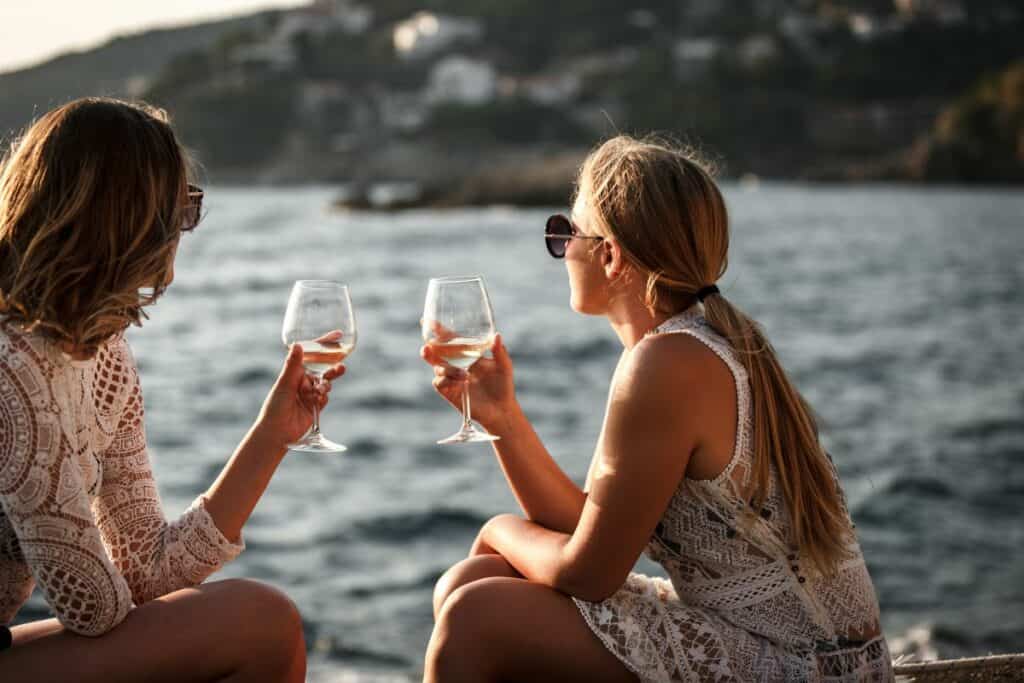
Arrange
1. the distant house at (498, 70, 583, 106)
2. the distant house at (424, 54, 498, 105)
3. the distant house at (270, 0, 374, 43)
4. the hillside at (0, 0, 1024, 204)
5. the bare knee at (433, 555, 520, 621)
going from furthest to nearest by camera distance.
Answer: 1. the distant house at (270, 0, 374, 43)
2. the distant house at (424, 54, 498, 105)
3. the distant house at (498, 70, 583, 106)
4. the hillside at (0, 0, 1024, 204)
5. the bare knee at (433, 555, 520, 621)

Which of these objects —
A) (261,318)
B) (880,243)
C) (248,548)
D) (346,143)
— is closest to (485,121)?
(346,143)

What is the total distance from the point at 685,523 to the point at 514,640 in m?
0.42

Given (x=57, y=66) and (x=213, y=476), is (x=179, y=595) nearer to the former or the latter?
(x=213, y=476)

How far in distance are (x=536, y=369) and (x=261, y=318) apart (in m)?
7.34

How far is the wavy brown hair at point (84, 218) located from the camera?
2053 mm

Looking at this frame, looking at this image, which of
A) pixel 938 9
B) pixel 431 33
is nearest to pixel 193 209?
pixel 938 9

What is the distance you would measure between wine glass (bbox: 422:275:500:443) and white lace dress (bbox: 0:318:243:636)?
61cm

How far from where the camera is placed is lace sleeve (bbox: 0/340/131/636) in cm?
201

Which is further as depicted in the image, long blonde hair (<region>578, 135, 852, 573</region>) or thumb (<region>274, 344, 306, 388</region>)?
thumb (<region>274, 344, 306, 388</region>)

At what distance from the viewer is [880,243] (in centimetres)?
3341

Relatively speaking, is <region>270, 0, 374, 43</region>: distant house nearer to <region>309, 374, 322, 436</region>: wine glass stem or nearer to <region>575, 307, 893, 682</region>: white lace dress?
<region>309, 374, 322, 436</region>: wine glass stem

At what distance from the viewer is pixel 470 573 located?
2590mm

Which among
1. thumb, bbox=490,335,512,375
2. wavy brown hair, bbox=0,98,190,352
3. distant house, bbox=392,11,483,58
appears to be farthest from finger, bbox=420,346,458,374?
distant house, bbox=392,11,483,58

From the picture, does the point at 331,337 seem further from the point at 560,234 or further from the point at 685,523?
the point at 685,523
